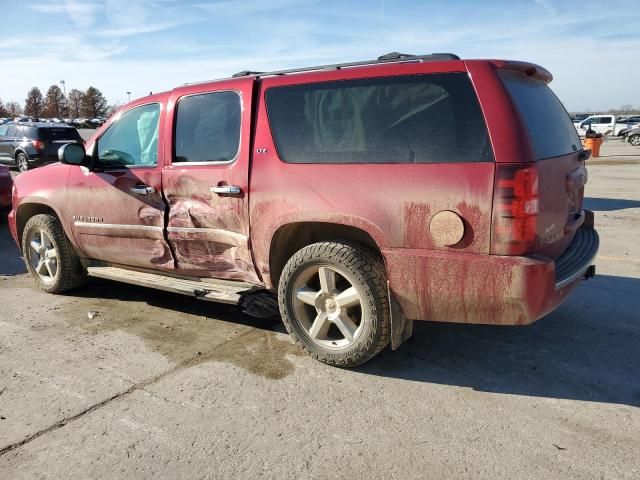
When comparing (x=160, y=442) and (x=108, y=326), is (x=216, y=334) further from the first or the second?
(x=160, y=442)

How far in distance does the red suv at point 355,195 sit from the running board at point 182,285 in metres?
0.02

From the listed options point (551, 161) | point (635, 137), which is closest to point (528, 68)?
point (551, 161)

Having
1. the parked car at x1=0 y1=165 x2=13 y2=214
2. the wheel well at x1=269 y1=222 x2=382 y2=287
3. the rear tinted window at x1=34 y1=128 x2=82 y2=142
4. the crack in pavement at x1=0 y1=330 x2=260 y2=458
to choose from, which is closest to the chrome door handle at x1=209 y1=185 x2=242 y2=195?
the wheel well at x1=269 y1=222 x2=382 y2=287

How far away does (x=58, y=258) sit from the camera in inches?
202

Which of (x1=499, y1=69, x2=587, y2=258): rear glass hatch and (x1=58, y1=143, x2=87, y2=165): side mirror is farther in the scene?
(x1=58, y1=143, x2=87, y2=165): side mirror

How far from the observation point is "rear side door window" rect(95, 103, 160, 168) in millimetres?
4352

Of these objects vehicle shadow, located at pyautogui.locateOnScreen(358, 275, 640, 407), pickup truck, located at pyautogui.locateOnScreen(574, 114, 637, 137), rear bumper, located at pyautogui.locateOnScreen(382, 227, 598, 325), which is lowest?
Answer: vehicle shadow, located at pyautogui.locateOnScreen(358, 275, 640, 407)

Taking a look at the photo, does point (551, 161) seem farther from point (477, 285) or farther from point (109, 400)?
point (109, 400)

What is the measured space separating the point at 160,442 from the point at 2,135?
1879cm

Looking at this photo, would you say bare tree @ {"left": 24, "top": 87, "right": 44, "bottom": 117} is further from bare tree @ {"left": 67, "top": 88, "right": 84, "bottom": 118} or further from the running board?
the running board

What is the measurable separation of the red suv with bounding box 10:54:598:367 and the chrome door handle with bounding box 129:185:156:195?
0.7 inches

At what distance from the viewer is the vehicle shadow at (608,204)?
9.52m

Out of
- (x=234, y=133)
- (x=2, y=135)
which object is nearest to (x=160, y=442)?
(x=234, y=133)

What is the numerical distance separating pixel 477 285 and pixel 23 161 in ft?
58.1
